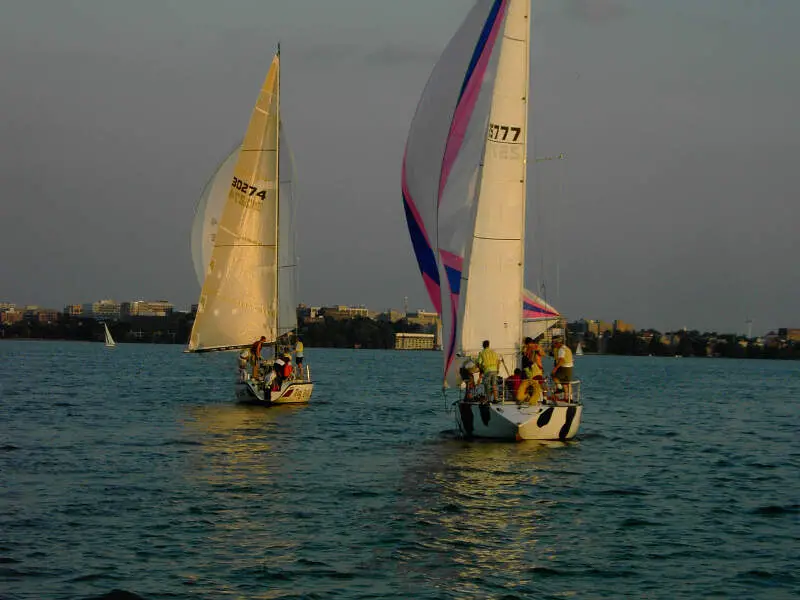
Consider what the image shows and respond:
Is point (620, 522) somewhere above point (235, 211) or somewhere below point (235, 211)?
below

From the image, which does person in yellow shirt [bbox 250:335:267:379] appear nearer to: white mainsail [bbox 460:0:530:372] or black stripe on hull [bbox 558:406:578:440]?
white mainsail [bbox 460:0:530:372]

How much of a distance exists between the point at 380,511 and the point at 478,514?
145 cm

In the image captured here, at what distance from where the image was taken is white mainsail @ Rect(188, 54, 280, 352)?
37.7 meters

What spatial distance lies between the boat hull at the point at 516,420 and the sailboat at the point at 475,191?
0.06m

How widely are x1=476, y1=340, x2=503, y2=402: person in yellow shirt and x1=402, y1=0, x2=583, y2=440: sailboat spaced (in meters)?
0.34

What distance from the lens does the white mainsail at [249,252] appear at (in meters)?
37.7

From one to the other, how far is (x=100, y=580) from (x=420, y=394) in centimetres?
4014

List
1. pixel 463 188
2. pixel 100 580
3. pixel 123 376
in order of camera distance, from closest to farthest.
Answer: pixel 100 580
pixel 463 188
pixel 123 376

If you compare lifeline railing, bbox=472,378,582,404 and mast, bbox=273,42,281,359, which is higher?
mast, bbox=273,42,281,359

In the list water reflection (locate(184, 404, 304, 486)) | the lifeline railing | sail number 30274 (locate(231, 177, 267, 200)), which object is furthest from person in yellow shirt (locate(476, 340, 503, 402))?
sail number 30274 (locate(231, 177, 267, 200))

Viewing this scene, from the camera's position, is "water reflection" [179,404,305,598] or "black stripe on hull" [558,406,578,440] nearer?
"water reflection" [179,404,305,598]

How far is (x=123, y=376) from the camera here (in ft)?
204

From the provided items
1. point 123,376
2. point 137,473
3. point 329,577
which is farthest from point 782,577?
point 123,376

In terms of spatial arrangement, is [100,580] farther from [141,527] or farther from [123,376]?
[123,376]
